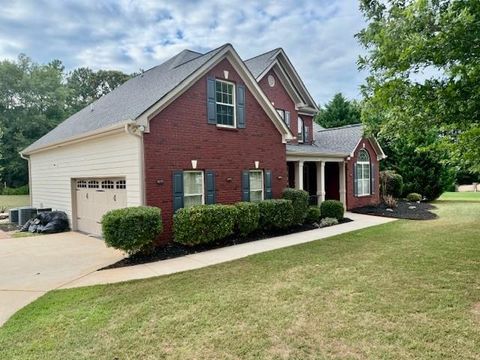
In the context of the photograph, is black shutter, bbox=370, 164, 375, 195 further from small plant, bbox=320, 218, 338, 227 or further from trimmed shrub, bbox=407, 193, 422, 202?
small plant, bbox=320, 218, 338, 227

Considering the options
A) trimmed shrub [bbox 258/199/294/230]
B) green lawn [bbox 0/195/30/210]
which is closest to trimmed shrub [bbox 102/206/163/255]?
trimmed shrub [bbox 258/199/294/230]

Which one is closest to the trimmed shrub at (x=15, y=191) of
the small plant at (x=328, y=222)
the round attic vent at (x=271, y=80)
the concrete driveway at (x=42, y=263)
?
the concrete driveway at (x=42, y=263)

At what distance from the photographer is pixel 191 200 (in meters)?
10.5

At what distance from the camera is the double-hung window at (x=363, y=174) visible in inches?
744

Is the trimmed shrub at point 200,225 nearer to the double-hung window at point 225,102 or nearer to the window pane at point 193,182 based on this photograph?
the window pane at point 193,182

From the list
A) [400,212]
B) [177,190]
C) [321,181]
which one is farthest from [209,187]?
[400,212]

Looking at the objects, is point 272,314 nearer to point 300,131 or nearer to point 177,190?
point 177,190

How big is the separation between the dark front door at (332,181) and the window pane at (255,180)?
7610mm

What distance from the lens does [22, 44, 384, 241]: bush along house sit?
31.7 ft

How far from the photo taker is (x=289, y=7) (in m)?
11.1

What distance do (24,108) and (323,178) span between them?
119ft

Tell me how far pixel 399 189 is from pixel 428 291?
18408 millimetres

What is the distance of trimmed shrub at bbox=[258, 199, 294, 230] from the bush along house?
0.97 meters

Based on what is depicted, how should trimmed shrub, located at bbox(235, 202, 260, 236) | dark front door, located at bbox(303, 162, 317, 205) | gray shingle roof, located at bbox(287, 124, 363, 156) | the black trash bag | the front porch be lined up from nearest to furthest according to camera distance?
trimmed shrub, located at bbox(235, 202, 260, 236) → the black trash bag → the front porch → gray shingle roof, located at bbox(287, 124, 363, 156) → dark front door, located at bbox(303, 162, 317, 205)
